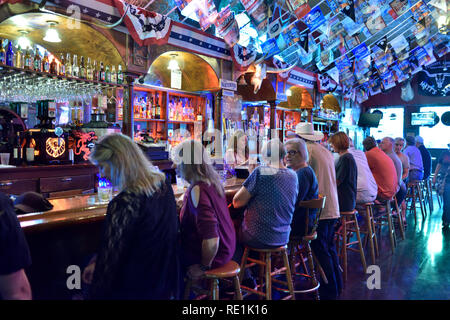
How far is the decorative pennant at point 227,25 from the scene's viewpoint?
5.31m

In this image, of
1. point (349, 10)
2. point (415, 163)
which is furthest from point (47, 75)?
point (415, 163)

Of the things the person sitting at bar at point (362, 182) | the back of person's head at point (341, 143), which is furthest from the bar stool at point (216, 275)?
the person sitting at bar at point (362, 182)

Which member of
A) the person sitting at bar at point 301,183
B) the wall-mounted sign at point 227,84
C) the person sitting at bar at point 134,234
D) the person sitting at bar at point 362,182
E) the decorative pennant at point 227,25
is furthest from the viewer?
the wall-mounted sign at point 227,84

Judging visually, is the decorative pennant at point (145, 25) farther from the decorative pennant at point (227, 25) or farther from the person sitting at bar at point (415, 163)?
the person sitting at bar at point (415, 163)

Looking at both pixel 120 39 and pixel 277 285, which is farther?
pixel 120 39

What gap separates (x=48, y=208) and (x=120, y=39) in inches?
116

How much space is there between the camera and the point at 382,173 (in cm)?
500

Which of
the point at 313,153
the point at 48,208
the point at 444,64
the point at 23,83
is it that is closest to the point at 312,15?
the point at 313,153

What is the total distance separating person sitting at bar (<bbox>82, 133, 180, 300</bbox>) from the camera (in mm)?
1802

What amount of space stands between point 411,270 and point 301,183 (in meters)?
2.04

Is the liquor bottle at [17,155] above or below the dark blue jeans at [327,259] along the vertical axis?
above

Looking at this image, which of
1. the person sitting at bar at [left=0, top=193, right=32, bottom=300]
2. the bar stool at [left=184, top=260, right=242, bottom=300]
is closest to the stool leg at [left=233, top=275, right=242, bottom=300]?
the bar stool at [left=184, top=260, right=242, bottom=300]
